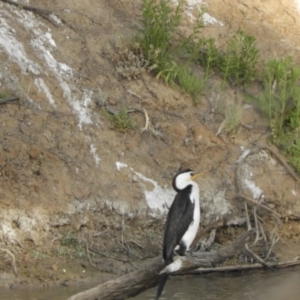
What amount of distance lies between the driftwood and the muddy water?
1.66m

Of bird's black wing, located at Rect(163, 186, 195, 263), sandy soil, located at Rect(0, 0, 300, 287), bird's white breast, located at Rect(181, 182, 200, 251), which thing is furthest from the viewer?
sandy soil, located at Rect(0, 0, 300, 287)

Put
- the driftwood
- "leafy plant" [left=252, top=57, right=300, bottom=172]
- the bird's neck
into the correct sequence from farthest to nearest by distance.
A: "leafy plant" [left=252, top=57, right=300, bottom=172] → the bird's neck → the driftwood

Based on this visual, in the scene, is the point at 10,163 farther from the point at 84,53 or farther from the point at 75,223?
the point at 84,53

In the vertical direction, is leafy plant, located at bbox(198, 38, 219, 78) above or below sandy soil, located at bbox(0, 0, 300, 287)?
above

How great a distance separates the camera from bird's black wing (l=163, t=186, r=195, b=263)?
28.1ft

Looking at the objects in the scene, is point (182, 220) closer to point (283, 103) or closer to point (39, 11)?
point (283, 103)

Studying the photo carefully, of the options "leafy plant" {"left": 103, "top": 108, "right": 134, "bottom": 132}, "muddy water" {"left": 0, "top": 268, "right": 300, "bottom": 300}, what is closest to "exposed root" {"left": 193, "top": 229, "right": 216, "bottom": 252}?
"muddy water" {"left": 0, "top": 268, "right": 300, "bottom": 300}

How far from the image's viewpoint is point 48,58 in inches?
478

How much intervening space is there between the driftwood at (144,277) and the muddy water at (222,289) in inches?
65.3

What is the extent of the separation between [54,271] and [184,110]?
11.6ft

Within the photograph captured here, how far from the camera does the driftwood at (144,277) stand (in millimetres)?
7277

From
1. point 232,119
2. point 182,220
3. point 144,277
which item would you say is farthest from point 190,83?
point 144,277

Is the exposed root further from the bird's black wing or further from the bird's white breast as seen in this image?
the bird's black wing

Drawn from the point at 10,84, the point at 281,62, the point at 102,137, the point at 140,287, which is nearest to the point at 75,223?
the point at 102,137
